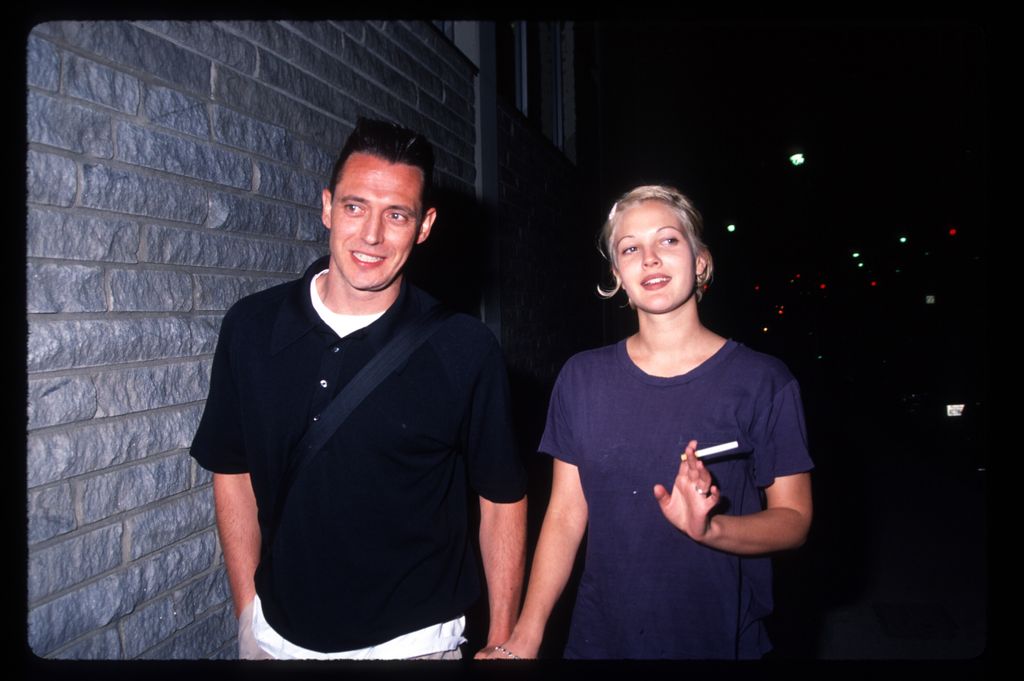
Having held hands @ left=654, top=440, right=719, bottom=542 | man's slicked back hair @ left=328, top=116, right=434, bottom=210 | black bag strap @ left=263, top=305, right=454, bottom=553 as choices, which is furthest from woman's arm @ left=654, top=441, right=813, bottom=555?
man's slicked back hair @ left=328, top=116, right=434, bottom=210

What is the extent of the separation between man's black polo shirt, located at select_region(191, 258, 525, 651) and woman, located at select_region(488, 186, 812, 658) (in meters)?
0.26

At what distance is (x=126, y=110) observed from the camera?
172 centimetres

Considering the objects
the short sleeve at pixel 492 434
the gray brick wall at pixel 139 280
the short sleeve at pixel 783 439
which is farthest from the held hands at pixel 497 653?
the gray brick wall at pixel 139 280

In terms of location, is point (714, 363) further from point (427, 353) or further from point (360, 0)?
point (360, 0)

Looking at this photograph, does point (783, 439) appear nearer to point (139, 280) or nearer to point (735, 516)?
point (735, 516)

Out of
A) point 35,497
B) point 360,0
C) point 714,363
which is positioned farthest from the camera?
point 714,363

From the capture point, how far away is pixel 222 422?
6.09 ft

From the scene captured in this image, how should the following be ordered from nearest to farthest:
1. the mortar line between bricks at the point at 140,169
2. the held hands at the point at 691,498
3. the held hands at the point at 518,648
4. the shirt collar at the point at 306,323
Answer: the held hands at the point at 691,498 < the mortar line between bricks at the point at 140,169 < the held hands at the point at 518,648 < the shirt collar at the point at 306,323

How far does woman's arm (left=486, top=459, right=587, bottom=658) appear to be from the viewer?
1735mm

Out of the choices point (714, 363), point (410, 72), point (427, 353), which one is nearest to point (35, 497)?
point (427, 353)

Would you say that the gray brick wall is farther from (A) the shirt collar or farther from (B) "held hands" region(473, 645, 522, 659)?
(B) "held hands" region(473, 645, 522, 659)

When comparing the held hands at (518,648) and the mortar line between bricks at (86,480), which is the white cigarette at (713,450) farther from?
the mortar line between bricks at (86,480)

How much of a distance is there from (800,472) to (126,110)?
2058mm

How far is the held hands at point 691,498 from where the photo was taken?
4.66 ft
